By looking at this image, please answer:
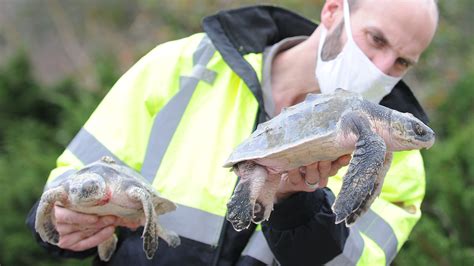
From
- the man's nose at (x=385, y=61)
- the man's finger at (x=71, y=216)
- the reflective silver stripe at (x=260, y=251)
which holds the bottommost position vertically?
the reflective silver stripe at (x=260, y=251)

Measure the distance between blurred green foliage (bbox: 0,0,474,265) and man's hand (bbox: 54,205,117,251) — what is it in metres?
2.03

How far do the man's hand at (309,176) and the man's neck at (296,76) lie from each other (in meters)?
0.63

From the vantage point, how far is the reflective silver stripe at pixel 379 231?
108 inches

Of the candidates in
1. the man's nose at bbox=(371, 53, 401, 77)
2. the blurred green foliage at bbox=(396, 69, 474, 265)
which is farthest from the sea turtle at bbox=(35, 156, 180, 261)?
the blurred green foliage at bbox=(396, 69, 474, 265)

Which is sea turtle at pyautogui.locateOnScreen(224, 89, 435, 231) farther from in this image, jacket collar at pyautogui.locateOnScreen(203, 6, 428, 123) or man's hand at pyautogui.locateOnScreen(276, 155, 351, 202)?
jacket collar at pyautogui.locateOnScreen(203, 6, 428, 123)

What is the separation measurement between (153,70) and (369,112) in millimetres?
1125

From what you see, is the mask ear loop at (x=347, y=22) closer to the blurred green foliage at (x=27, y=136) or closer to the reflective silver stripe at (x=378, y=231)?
the reflective silver stripe at (x=378, y=231)

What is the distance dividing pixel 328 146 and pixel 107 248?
1.07 m

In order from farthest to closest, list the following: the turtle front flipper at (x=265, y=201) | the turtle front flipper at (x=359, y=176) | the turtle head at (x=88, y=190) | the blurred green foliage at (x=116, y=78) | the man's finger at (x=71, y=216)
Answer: the blurred green foliage at (x=116, y=78) → the man's finger at (x=71, y=216) → the turtle head at (x=88, y=190) → the turtle front flipper at (x=265, y=201) → the turtle front flipper at (x=359, y=176)

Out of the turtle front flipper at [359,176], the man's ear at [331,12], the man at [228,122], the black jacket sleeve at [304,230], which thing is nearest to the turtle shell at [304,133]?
the turtle front flipper at [359,176]

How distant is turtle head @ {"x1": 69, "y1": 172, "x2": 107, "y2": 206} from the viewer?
231 centimetres

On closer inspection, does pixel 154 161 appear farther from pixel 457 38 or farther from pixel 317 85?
pixel 457 38

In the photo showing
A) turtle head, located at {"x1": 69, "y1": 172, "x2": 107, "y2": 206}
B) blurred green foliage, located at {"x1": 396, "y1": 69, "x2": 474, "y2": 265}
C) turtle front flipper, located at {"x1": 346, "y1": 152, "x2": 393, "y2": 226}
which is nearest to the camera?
turtle front flipper, located at {"x1": 346, "y1": 152, "x2": 393, "y2": 226}

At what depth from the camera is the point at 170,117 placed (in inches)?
110
